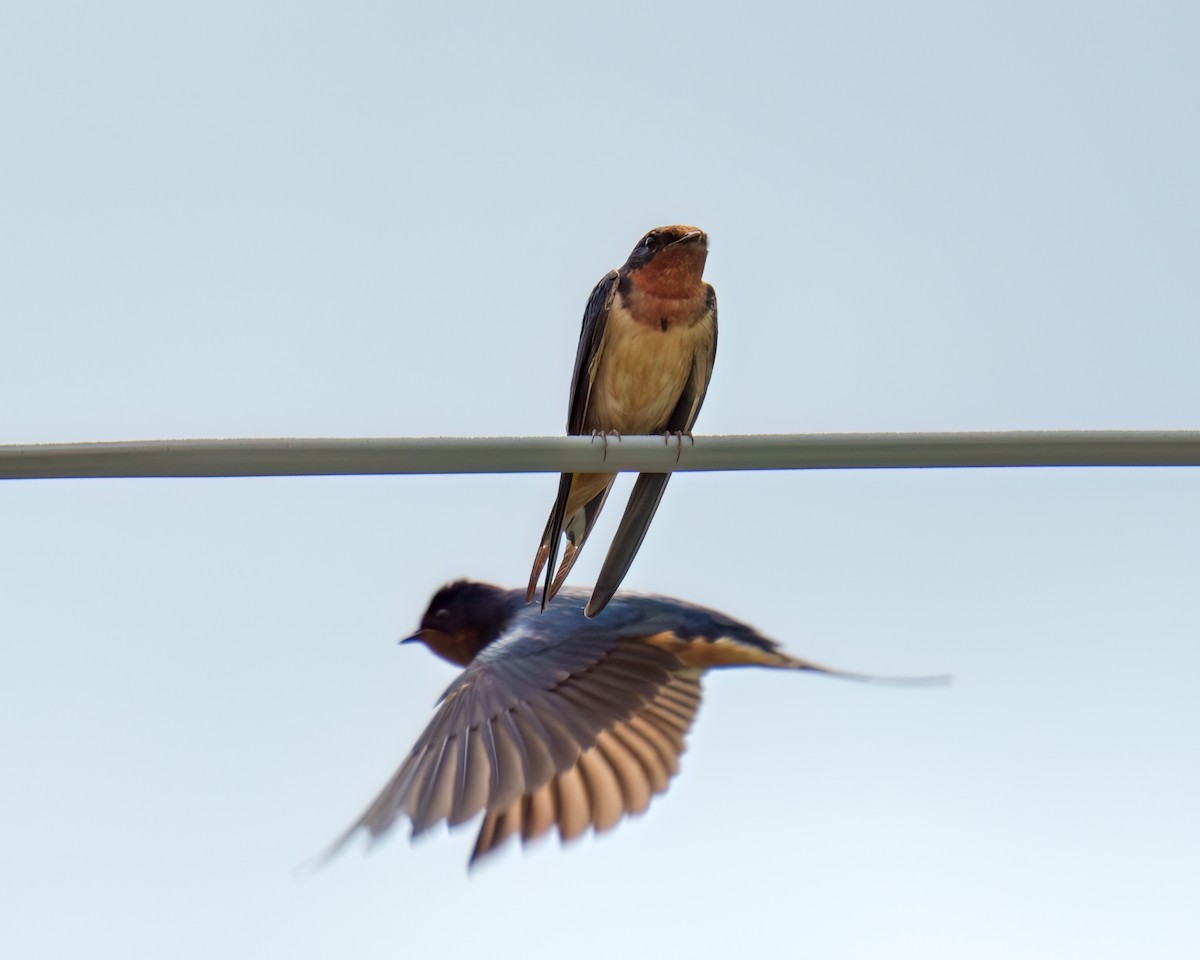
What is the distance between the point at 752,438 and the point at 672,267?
2.67 meters

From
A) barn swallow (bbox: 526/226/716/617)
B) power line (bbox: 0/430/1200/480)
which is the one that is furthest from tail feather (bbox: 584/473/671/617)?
power line (bbox: 0/430/1200/480)

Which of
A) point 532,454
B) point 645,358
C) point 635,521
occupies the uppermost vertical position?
point 645,358

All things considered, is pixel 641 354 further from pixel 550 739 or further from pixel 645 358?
pixel 550 739

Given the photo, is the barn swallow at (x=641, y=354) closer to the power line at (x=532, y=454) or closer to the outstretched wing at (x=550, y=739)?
the outstretched wing at (x=550, y=739)

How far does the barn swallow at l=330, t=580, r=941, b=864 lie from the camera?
476 centimetres

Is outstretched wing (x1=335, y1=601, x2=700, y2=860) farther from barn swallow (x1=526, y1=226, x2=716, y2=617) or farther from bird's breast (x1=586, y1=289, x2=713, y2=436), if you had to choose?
bird's breast (x1=586, y1=289, x2=713, y2=436)

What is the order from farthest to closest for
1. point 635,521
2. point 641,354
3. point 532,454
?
1. point 641,354
2. point 635,521
3. point 532,454

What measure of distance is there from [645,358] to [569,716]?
4.49 feet

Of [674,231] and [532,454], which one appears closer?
[532,454]

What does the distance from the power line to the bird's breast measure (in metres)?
2.55

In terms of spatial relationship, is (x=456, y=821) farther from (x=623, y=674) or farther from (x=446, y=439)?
(x=446, y=439)

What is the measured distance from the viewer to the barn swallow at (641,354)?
5.18 metres

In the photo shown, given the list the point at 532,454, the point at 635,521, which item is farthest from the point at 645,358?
the point at 532,454

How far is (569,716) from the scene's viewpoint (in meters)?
5.44
